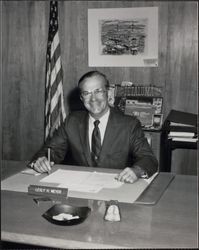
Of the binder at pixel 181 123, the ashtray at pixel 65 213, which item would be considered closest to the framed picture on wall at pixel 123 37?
the binder at pixel 181 123

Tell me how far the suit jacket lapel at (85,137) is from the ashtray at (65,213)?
105 cm

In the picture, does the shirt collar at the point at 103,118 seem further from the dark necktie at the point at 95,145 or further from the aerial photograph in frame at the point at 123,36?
the aerial photograph in frame at the point at 123,36

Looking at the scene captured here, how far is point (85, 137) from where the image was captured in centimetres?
273

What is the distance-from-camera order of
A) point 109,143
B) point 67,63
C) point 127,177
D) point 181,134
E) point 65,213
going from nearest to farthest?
point 65,213, point 127,177, point 109,143, point 181,134, point 67,63

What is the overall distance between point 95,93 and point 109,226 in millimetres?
1410

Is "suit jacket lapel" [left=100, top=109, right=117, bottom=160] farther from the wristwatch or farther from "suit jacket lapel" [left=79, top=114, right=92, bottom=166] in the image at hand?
the wristwatch

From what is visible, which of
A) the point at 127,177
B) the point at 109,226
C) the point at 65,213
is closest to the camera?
the point at 109,226

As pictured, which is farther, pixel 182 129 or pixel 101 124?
pixel 182 129

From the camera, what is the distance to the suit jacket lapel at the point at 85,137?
2.68 metres

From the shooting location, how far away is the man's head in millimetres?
2730

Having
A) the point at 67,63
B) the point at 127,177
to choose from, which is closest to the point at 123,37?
the point at 67,63

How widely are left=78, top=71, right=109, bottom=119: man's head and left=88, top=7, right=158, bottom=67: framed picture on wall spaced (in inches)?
59.3

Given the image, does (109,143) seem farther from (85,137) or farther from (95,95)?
(95,95)

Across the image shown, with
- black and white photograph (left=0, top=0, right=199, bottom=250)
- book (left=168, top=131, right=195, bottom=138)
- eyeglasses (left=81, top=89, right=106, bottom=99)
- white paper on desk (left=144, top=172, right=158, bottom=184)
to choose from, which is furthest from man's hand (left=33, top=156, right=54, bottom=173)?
book (left=168, top=131, right=195, bottom=138)
